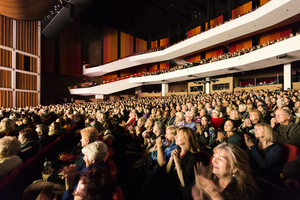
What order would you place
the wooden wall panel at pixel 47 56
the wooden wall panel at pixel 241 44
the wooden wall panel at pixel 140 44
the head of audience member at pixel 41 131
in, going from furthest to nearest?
the wooden wall panel at pixel 140 44 → the wooden wall panel at pixel 47 56 → the wooden wall panel at pixel 241 44 → the head of audience member at pixel 41 131

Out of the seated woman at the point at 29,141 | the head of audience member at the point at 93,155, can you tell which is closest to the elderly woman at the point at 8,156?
the seated woman at the point at 29,141

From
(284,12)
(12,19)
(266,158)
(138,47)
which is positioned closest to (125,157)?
(266,158)

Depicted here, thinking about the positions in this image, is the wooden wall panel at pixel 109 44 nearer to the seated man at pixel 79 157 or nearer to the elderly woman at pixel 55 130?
the elderly woman at pixel 55 130

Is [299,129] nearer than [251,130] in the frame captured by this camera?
Yes

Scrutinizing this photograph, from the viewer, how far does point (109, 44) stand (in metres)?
17.4

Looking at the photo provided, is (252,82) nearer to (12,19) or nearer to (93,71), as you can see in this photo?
(93,71)

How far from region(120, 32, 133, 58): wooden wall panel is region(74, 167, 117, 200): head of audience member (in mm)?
18829

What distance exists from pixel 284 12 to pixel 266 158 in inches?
354

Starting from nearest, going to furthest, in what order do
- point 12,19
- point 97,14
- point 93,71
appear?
point 12,19
point 97,14
point 93,71

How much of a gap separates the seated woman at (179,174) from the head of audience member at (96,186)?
1.55 feet

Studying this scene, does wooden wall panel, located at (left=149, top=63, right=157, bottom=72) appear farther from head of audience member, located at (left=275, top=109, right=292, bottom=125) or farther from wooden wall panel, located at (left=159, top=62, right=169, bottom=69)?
head of audience member, located at (left=275, top=109, right=292, bottom=125)

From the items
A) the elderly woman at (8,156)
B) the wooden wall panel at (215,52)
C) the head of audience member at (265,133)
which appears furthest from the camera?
the wooden wall panel at (215,52)

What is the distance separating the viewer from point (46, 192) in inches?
36.3

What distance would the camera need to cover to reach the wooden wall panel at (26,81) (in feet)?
30.7
